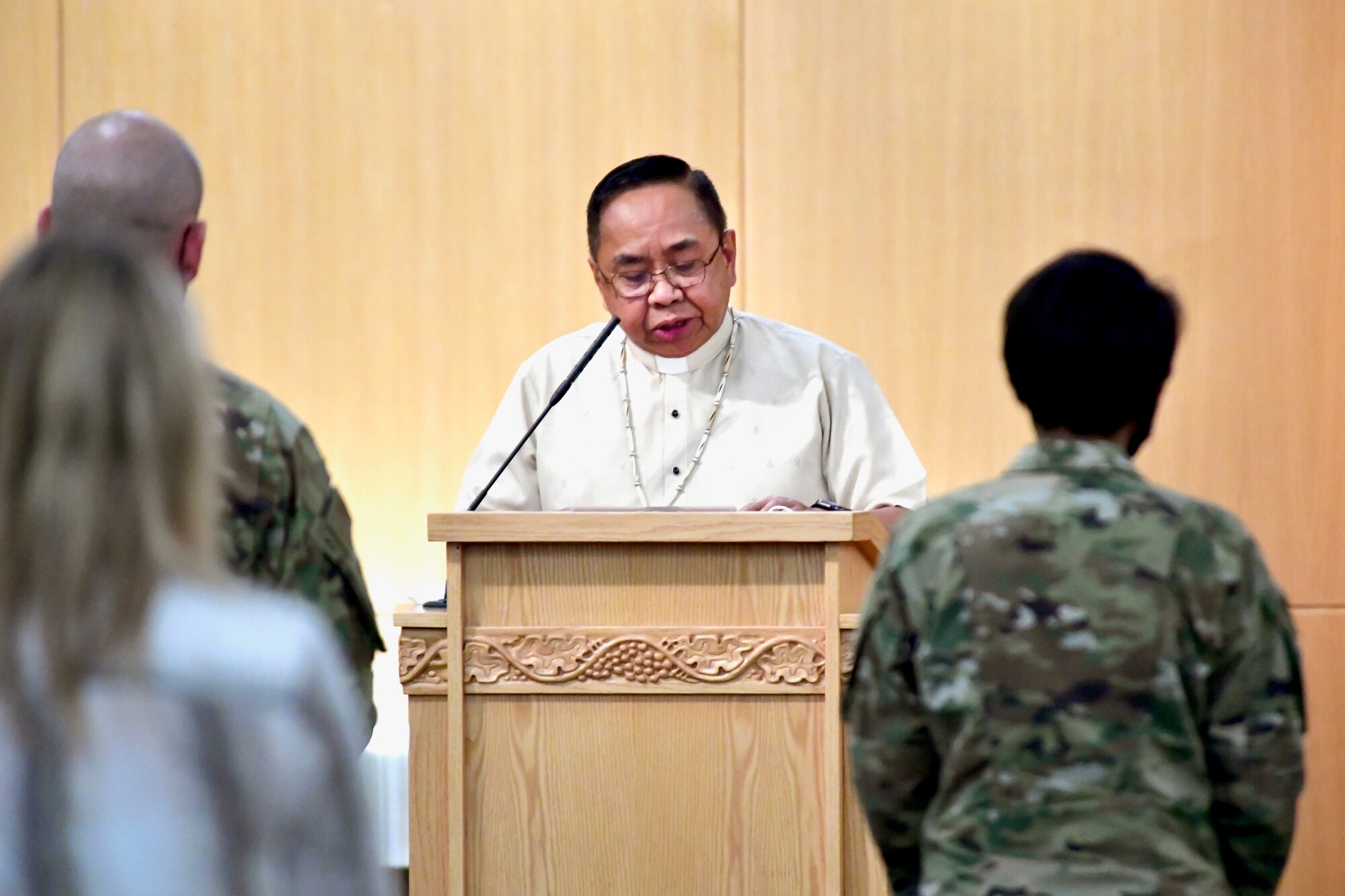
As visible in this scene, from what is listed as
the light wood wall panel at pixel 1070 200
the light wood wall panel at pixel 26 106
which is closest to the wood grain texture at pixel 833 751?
the light wood wall panel at pixel 1070 200

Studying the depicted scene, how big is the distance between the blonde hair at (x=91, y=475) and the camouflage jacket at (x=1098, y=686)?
0.74 meters

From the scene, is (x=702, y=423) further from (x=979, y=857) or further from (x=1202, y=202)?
(x=979, y=857)

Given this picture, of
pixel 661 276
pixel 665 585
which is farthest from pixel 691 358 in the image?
pixel 665 585

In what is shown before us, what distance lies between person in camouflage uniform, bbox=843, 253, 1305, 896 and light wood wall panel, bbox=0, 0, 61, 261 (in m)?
3.82

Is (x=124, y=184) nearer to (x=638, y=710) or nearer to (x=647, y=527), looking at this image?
(x=647, y=527)

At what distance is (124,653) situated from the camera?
1.04 meters

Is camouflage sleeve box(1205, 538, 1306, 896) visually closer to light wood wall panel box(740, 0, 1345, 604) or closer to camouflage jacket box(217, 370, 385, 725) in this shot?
camouflage jacket box(217, 370, 385, 725)

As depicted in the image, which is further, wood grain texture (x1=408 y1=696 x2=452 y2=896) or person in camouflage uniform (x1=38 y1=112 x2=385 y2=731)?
wood grain texture (x1=408 y1=696 x2=452 y2=896)

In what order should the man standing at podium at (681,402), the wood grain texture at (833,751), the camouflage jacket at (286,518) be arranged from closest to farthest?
the camouflage jacket at (286,518) < the wood grain texture at (833,751) < the man standing at podium at (681,402)

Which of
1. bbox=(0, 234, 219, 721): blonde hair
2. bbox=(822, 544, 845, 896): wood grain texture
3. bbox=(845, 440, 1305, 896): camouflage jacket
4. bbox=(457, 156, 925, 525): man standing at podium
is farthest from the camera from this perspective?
bbox=(457, 156, 925, 525): man standing at podium

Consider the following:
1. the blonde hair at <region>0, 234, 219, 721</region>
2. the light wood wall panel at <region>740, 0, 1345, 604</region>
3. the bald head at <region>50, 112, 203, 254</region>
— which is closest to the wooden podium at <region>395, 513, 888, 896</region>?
the bald head at <region>50, 112, 203, 254</region>

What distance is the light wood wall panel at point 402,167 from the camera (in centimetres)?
460

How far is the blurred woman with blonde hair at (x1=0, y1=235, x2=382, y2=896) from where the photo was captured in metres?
1.03

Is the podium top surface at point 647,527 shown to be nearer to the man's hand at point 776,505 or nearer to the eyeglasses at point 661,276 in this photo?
the man's hand at point 776,505
